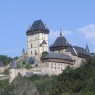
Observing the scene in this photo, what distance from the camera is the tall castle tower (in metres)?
114

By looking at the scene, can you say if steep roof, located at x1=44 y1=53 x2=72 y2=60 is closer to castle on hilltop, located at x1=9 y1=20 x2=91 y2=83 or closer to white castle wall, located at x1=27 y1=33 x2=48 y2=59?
castle on hilltop, located at x1=9 y1=20 x2=91 y2=83

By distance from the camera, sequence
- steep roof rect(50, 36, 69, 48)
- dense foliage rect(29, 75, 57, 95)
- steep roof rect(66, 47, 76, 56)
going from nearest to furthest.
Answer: dense foliage rect(29, 75, 57, 95) → steep roof rect(66, 47, 76, 56) → steep roof rect(50, 36, 69, 48)

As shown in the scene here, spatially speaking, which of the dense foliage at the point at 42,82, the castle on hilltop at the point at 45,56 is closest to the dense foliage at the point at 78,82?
the dense foliage at the point at 42,82

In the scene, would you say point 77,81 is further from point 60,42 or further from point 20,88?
point 60,42

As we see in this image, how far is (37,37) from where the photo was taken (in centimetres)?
11575

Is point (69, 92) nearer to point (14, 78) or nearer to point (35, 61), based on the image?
point (14, 78)

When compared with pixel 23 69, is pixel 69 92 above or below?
below

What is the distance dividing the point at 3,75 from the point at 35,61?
7.12 meters

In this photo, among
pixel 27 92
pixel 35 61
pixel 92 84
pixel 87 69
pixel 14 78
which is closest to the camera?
pixel 92 84

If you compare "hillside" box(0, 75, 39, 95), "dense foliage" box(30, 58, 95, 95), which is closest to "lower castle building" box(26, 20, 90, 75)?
"hillside" box(0, 75, 39, 95)

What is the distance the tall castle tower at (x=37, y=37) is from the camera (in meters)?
114

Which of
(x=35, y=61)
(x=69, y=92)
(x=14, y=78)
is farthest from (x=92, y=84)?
(x=35, y=61)

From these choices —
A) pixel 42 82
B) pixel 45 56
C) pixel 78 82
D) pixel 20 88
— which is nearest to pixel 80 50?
pixel 45 56

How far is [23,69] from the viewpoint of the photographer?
100875 mm
